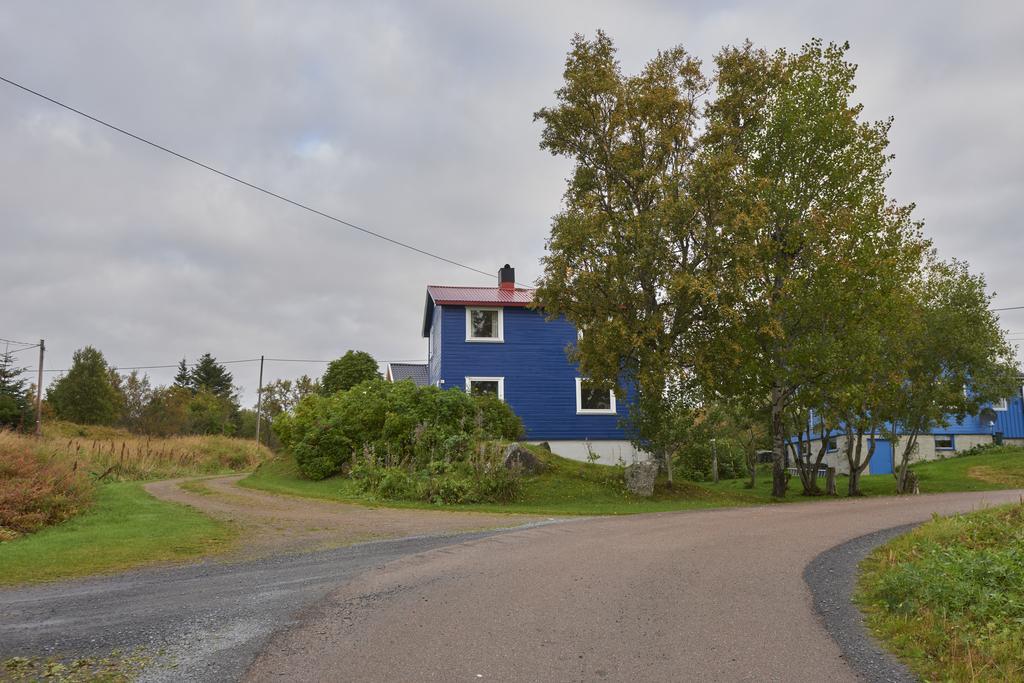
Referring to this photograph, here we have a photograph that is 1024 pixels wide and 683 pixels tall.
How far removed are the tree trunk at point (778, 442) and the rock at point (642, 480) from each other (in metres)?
5.09

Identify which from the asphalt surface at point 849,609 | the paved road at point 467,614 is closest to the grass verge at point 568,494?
the paved road at point 467,614

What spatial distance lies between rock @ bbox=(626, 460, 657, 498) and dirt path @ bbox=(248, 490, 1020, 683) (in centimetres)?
996

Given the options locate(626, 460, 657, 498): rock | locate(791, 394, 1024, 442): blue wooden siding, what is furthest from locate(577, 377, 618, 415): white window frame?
locate(791, 394, 1024, 442): blue wooden siding

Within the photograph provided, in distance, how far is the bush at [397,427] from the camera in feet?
74.8

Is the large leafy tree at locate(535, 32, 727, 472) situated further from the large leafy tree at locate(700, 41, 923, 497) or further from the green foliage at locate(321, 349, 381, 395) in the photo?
the green foliage at locate(321, 349, 381, 395)

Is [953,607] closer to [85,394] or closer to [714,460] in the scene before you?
[714,460]

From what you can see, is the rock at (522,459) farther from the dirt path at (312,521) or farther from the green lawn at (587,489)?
the dirt path at (312,521)

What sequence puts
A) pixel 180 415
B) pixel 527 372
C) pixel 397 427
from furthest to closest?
pixel 180 415, pixel 527 372, pixel 397 427

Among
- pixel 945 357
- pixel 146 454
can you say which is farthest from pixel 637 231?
pixel 146 454

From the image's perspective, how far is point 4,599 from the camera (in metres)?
8.37

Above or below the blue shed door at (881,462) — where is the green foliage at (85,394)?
above

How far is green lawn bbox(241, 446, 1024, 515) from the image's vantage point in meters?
19.3

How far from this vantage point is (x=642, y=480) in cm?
2189

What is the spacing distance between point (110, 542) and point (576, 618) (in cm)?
885
